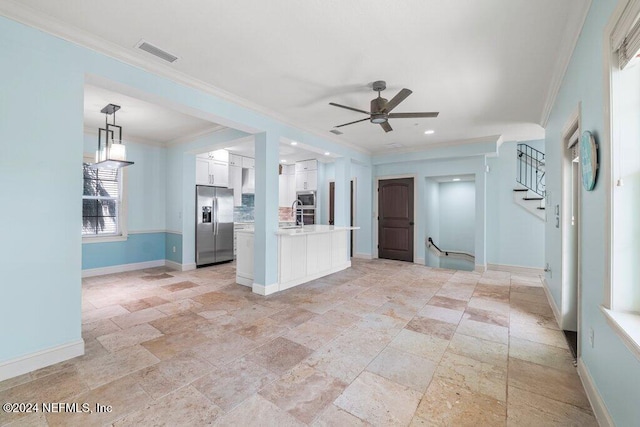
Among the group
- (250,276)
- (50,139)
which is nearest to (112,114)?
(50,139)

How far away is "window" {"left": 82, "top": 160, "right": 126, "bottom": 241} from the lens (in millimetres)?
5328

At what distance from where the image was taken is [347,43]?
252 cm

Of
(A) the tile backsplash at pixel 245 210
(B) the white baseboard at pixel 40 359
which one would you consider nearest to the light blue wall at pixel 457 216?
(A) the tile backsplash at pixel 245 210

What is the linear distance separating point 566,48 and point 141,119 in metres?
5.67

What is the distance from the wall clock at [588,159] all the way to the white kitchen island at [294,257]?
11.3 feet

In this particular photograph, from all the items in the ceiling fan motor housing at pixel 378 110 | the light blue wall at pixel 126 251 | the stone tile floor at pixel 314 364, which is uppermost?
the ceiling fan motor housing at pixel 378 110

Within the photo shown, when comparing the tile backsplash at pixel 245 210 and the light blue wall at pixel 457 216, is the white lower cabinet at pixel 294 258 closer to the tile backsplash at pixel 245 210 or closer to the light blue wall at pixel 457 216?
the tile backsplash at pixel 245 210

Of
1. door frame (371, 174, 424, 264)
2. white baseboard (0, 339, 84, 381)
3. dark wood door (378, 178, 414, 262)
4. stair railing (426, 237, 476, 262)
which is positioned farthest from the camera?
stair railing (426, 237, 476, 262)

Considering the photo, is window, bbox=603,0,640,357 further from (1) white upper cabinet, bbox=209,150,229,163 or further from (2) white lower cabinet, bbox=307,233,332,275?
(1) white upper cabinet, bbox=209,150,229,163

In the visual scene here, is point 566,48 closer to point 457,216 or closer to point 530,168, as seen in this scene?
point 530,168

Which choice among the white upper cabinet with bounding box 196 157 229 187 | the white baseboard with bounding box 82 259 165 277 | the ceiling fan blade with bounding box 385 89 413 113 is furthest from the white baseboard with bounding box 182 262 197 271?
the ceiling fan blade with bounding box 385 89 413 113

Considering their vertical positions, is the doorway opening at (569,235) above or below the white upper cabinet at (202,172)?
below

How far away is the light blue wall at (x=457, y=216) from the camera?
27.2 ft

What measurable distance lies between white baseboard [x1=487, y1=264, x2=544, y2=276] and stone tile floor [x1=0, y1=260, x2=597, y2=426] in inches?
71.3
